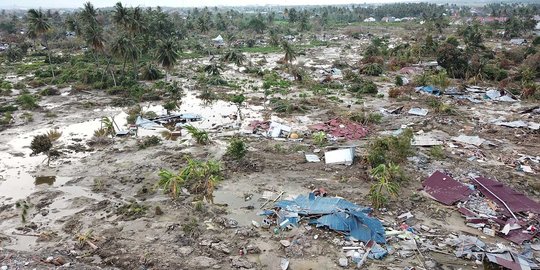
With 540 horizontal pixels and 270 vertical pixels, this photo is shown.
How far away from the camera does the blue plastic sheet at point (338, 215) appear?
12.5 meters

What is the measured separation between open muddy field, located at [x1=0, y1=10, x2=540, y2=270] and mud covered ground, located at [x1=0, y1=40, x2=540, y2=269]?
2.2 inches

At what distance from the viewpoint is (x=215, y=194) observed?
1570cm

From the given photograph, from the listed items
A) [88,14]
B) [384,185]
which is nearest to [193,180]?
[384,185]

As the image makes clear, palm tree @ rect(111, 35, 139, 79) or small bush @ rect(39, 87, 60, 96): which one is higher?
palm tree @ rect(111, 35, 139, 79)

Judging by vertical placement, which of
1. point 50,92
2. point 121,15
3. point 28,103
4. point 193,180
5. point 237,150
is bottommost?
point 193,180

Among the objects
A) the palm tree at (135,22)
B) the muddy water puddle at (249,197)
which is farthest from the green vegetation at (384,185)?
the palm tree at (135,22)

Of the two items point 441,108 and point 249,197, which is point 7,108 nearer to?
point 249,197

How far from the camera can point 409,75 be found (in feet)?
123

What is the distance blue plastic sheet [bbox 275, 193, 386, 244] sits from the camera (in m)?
12.5

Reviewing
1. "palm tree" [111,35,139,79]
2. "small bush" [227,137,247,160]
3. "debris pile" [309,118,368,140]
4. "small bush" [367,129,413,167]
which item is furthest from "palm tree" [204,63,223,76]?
Result: "small bush" [367,129,413,167]

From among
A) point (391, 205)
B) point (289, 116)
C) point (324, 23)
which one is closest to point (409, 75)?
point (289, 116)

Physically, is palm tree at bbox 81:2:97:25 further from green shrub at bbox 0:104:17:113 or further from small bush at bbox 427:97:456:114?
small bush at bbox 427:97:456:114

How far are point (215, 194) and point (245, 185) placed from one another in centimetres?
138

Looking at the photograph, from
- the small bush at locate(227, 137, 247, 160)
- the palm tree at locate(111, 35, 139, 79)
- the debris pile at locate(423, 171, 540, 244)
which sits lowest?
the debris pile at locate(423, 171, 540, 244)
